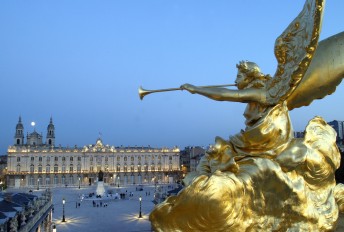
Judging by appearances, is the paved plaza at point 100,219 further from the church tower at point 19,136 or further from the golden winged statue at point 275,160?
the church tower at point 19,136

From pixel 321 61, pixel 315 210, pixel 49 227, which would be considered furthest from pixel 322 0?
pixel 49 227

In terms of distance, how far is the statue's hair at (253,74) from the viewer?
7160 millimetres

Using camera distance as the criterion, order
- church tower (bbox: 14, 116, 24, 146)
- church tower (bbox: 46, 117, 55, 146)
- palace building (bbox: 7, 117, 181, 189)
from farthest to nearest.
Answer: church tower (bbox: 46, 117, 55, 146) → church tower (bbox: 14, 116, 24, 146) → palace building (bbox: 7, 117, 181, 189)

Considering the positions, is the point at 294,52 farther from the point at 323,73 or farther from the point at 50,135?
the point at 50,135

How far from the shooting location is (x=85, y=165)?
79.3 meters

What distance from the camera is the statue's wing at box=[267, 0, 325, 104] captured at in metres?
6.27

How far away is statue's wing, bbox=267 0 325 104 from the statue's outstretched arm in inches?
5.9

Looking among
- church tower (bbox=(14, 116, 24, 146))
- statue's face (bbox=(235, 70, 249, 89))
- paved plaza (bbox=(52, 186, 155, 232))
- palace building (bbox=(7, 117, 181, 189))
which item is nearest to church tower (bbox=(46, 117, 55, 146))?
palace building (bbox=(7, 117, 181, 189))

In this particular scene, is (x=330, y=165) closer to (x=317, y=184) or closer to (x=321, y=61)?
(x=317, y=184)

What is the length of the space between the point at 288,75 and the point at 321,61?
1.01 meters

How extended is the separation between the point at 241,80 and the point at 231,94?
0.58 m

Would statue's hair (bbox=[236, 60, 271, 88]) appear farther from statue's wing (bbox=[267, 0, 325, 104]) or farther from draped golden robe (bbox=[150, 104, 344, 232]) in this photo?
draped golden robe (bbox=[150, 104, 344, 232])

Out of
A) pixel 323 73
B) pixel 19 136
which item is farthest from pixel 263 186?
pixel 19 136

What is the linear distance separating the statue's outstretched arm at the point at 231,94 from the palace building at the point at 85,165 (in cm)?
6902
